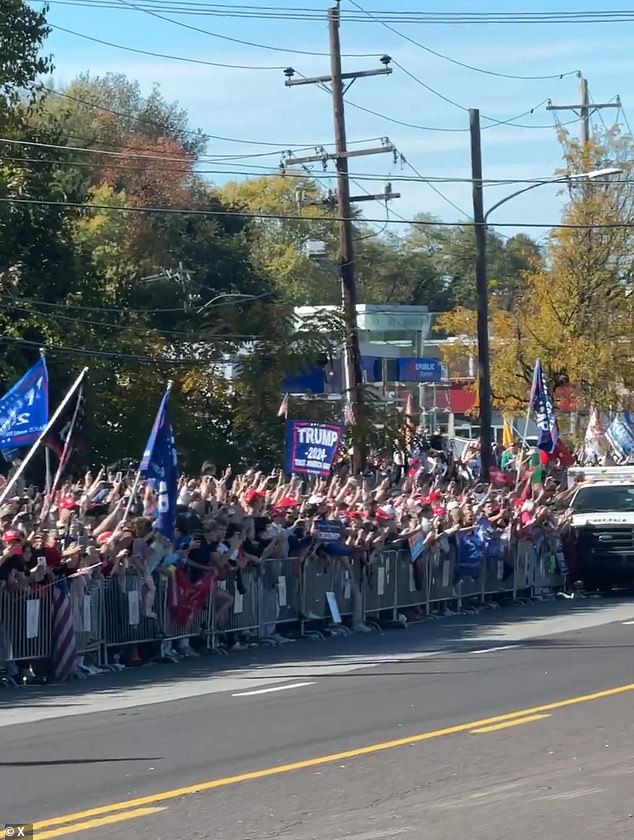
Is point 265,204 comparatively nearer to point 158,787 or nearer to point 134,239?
point 134,239

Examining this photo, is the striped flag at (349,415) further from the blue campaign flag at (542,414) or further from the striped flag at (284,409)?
the blue campaign flag at (542,414)

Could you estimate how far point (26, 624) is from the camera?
15.9 m

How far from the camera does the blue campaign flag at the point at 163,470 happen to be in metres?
17.7

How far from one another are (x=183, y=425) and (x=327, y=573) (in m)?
14.8

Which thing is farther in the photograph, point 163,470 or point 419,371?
point 419,371

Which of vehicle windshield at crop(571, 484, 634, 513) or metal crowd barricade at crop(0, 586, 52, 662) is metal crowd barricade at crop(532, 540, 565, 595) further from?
metal crowd barricade at crop(0, 586, 52, 662)

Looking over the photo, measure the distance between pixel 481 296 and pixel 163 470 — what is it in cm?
1672

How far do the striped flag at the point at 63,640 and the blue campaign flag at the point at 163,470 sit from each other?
6.08ft

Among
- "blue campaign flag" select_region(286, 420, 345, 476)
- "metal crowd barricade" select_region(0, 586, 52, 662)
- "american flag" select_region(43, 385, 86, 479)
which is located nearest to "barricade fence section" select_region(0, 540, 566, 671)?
"metal crowd barricade" select_region(0, 586, 52, 662)

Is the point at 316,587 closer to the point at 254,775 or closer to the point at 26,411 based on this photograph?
the point at 26,411

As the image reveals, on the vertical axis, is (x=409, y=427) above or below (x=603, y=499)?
above

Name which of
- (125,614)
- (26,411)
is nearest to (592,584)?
(125,614)

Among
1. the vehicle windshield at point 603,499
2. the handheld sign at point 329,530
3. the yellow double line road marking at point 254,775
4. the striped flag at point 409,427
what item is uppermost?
the striped flag at point 409,427

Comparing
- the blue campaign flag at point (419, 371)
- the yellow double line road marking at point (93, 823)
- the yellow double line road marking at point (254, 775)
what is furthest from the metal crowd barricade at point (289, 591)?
the blue campaign flag at point (419, 371)
